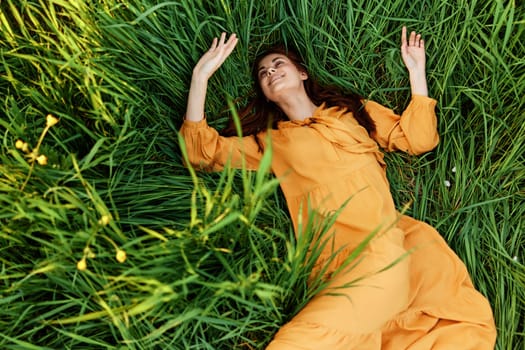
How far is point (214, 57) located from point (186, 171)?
52 centimetres

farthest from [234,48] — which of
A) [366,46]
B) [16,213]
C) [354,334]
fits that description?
[354,334]

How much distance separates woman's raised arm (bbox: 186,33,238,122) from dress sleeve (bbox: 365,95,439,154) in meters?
0.71

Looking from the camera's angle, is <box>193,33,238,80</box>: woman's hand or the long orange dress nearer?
the long orange dress

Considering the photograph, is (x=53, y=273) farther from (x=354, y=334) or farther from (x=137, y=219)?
(x=354, y=334)

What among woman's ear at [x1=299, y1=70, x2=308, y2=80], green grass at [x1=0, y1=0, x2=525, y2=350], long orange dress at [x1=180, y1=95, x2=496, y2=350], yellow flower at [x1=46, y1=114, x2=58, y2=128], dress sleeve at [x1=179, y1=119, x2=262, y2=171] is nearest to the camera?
yellow flower at [x1=46, y1=114, x2=58, y2=128]

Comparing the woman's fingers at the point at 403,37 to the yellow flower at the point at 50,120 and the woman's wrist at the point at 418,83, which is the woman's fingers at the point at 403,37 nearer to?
the woman's wrist at the point at 418,83

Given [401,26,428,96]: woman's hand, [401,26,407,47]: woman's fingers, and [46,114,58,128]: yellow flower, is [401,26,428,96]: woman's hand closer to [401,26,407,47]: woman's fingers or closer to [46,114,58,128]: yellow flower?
[401,26,407,47]: woman's fingers

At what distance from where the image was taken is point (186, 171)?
2205mm

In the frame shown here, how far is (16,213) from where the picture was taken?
65.9 inches

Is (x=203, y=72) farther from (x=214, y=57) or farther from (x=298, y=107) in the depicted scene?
(x=298, y=107)

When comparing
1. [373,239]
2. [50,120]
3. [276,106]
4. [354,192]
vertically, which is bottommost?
[373,239]

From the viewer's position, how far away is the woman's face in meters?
2.16

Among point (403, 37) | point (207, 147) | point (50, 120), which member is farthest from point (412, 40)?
point (50, 120)

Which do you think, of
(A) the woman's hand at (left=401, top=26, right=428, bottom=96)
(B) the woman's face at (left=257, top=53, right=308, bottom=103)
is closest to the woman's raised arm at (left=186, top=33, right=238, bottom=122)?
(B) the woman's face at (left=257, top=53, right=308, bottom=103)
